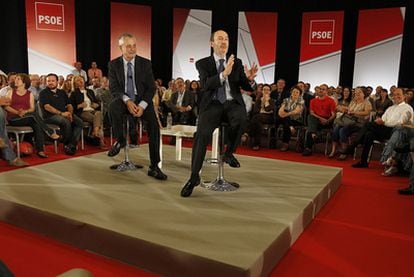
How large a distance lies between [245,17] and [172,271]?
32.1 feet

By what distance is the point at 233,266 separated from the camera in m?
2.11

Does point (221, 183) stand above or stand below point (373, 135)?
below

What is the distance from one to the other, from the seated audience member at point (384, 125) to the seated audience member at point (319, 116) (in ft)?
1.98

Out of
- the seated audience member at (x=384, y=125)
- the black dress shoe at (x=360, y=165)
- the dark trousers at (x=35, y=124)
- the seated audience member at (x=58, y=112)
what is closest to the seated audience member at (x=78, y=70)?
the seated audience member at (x=58, y=112)

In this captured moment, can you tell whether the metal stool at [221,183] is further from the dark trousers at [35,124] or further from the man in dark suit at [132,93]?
the dark trousers at [35,124]

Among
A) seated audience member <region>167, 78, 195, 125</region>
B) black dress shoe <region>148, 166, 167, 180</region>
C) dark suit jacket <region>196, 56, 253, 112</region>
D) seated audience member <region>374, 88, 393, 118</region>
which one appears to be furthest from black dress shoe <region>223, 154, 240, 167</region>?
seated audience member <region>374, 88, 393, 118</region>

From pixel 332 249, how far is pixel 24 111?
14.6 ft

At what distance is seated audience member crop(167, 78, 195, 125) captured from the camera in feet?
24.6

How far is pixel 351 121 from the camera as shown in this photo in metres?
6.14

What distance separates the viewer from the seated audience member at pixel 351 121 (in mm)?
6098

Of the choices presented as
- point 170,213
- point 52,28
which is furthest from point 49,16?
point 170,213

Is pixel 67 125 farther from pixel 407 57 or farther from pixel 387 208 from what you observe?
pixel 407 57

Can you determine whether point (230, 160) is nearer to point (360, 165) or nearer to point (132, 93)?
point (132, 93)

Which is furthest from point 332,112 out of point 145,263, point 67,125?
point 145,263
